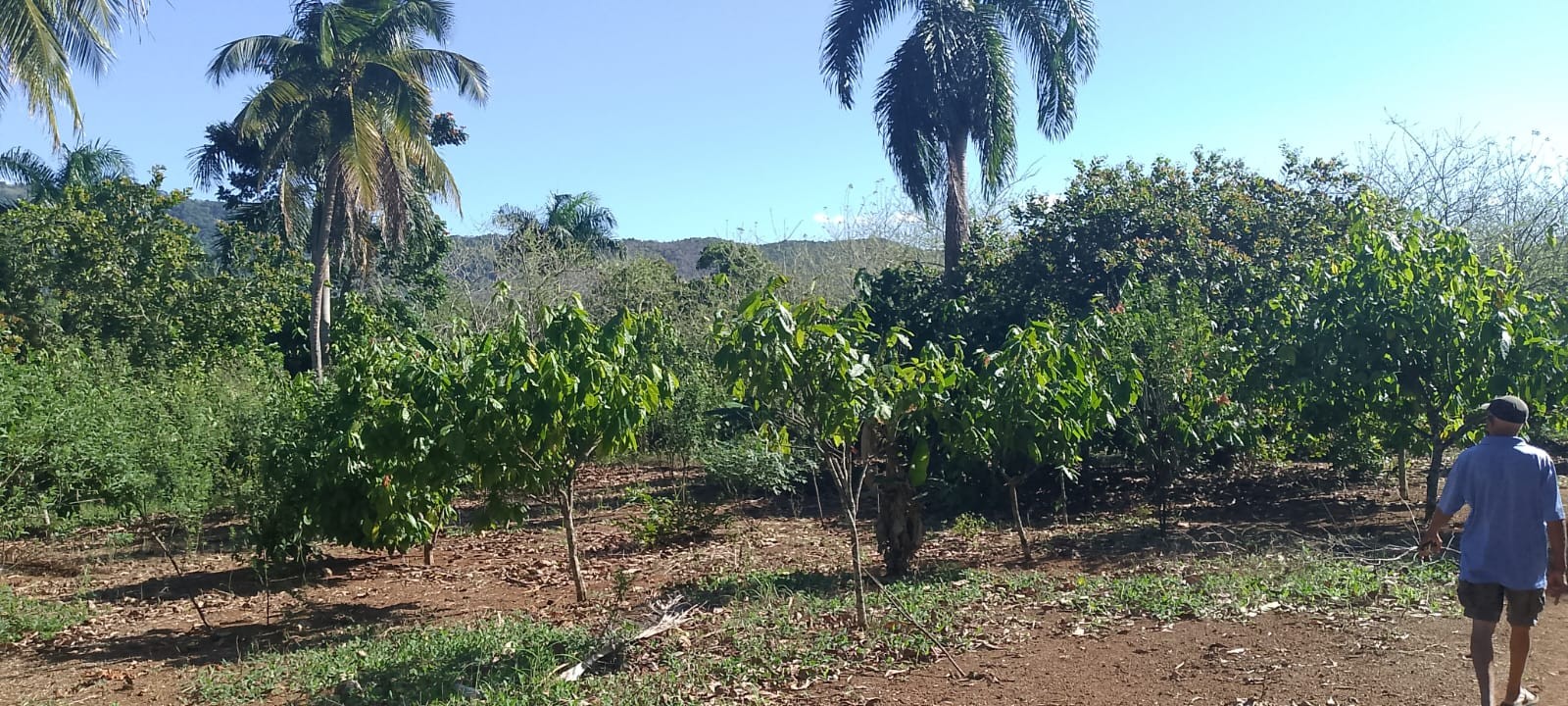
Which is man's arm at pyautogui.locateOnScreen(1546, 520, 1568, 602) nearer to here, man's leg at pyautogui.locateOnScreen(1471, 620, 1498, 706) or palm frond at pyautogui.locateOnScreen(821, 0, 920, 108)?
man's leg at pyautogui.locateOnScreen(1471, 620, 1498, 706)

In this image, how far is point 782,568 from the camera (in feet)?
32.9

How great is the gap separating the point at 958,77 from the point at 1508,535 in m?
12.9

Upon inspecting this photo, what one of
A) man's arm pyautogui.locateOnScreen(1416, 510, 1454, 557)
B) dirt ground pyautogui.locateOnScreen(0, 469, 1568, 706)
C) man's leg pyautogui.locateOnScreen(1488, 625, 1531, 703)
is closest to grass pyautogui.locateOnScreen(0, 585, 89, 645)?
dirt ground pyautogui.locateOnScreen(0, 469, 1568, 706)

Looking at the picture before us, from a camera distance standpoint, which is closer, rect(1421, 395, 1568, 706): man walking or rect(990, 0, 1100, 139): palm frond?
rect(1421, 395, 1568, 706): man walking

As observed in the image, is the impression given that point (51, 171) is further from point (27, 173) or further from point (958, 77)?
point (958, 77)

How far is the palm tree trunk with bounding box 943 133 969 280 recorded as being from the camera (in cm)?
1670

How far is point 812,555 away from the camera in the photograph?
10.6m

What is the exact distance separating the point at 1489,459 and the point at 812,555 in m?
6.76

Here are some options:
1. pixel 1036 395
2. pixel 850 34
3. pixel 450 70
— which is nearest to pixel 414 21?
pixel 450 70

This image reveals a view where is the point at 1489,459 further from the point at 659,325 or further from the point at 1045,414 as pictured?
the point at 659,325

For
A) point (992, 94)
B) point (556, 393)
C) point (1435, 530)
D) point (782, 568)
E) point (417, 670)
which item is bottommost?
point (417, 670)

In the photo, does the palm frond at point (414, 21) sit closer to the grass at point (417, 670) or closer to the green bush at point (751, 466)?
the green bush at point (751, 466)

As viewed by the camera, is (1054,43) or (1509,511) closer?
(1509,511)

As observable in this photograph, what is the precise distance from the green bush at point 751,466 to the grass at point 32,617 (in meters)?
7.21
